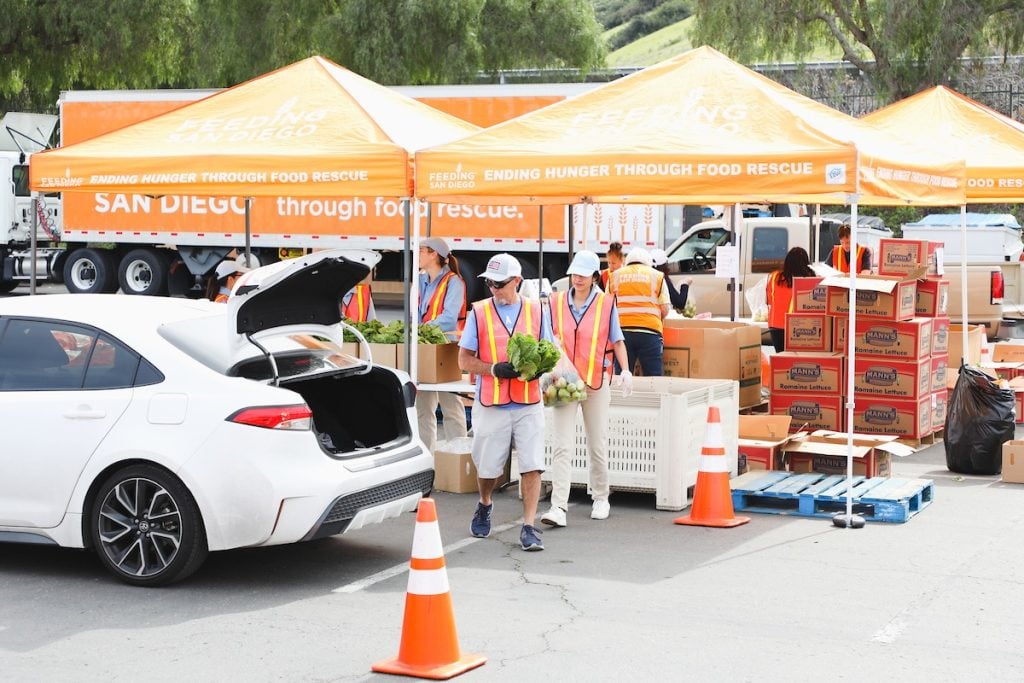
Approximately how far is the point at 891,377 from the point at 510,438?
524 centimetres

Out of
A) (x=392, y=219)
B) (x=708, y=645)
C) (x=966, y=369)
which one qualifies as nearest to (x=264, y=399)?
(x=708, y=645)

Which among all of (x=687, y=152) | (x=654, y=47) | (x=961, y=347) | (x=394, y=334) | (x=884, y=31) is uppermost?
(x=654, y=47)

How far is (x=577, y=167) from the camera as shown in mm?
9906

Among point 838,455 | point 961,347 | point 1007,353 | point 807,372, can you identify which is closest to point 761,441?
point 838,455

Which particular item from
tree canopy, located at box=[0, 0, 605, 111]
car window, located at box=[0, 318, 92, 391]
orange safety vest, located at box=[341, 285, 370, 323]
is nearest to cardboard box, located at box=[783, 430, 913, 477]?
orange safety vest, located at box=[341, 285, 370, 323]

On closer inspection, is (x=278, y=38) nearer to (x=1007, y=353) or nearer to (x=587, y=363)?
(x=1007, y=353)

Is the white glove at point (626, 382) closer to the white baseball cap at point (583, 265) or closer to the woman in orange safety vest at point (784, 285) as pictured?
the white baseball cap at point (583, 265)

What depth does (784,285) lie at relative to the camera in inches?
584

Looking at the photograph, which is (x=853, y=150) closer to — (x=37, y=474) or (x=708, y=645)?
(x=708, y=645)

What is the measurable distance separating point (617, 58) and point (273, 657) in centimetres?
11971

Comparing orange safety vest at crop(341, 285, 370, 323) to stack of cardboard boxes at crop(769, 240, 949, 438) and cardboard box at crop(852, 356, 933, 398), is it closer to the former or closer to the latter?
stack of cardboard boxes at crop(769, 240, 949, 438)

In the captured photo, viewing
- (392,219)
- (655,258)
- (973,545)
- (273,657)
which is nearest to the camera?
(273,657)

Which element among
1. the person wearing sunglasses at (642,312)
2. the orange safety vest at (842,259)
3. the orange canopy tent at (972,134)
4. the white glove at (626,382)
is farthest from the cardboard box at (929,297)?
the white glove at (626,382)

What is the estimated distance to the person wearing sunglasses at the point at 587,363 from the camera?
9.51 meters
